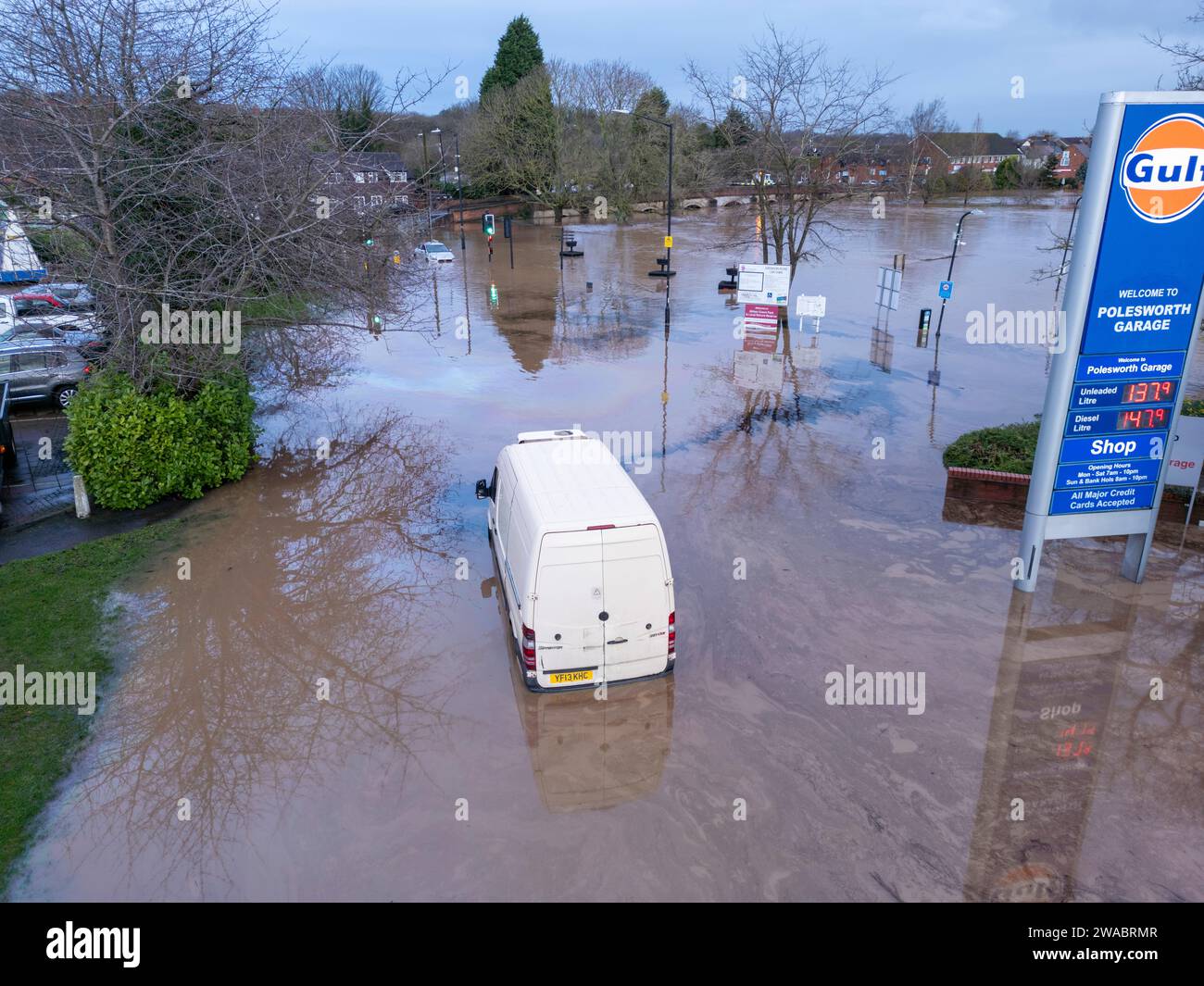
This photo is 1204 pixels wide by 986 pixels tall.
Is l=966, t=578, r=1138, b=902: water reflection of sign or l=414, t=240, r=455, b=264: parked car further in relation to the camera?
l=414, t=240, r=455, b=264: parked car

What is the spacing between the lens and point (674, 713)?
8.78 metres

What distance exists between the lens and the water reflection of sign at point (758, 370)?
20.8 m

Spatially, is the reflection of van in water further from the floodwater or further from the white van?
the white van

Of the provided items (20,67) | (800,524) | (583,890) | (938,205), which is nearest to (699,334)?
(800,524)

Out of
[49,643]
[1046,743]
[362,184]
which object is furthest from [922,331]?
[49,643]

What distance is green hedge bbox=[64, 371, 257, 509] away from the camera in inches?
516

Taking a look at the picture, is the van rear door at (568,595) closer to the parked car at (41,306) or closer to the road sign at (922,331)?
the parked car at (41,306)

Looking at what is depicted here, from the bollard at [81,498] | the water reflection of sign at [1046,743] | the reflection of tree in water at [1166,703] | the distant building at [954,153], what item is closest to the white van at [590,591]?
the water reflection of sign at [1046,743]

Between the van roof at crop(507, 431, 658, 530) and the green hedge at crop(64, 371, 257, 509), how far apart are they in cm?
653

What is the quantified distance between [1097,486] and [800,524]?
161 inches

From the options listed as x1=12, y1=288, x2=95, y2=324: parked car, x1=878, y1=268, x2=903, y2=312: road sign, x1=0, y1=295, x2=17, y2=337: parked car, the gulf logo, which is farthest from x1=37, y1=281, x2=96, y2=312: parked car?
x1=878, y1=268, x2=903, y2=312: road sign

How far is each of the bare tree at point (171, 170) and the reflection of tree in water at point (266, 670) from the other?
3378mm
